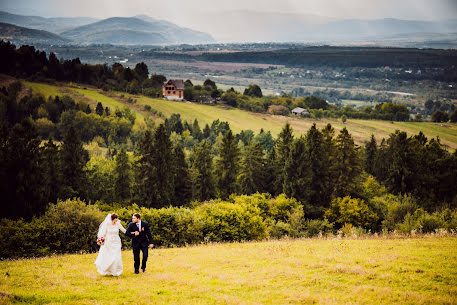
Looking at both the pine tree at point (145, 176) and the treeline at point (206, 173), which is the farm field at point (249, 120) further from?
the pine tree at point (145, 176)

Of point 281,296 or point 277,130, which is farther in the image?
point 277,130

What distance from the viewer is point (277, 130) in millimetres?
130750

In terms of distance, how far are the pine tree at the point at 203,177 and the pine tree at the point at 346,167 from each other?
73.2 ft

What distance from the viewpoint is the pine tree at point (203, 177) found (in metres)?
66.1

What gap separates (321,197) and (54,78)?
137m

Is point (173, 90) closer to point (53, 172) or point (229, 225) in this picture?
point (53, 172)

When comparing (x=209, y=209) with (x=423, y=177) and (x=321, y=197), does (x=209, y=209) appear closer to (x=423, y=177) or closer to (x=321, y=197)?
(x=321, y=197)

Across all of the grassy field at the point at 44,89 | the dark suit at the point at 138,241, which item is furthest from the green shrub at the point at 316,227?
the grassy field at the point at 44,89

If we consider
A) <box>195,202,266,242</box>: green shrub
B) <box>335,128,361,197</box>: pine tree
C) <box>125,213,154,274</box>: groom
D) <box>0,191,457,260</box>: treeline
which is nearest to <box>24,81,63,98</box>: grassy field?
<box>335,128,361,197</box>: pine tree

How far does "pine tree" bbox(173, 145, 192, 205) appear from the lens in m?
64.2

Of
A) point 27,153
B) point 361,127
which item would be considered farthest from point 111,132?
point 361,127

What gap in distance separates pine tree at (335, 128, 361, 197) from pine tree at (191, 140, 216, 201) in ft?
73.2

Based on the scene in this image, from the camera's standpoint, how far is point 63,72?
156625 millimetres

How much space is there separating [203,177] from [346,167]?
2495cm
